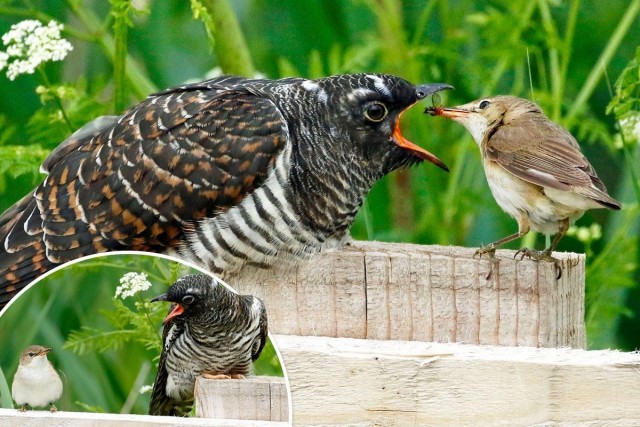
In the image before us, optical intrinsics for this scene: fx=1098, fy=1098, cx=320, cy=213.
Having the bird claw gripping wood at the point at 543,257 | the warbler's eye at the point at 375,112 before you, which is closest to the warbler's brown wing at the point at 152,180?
the warbler's eye at the point at 375,112

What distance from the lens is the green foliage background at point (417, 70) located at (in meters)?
3.05

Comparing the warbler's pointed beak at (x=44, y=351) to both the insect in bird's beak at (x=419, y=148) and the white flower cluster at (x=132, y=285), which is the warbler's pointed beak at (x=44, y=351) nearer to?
the white flower cluster at (x=132, y=285)

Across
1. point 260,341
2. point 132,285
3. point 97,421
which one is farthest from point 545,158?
point 97,421

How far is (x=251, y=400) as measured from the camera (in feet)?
5.66

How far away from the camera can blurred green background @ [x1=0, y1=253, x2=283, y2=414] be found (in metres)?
A: 1.81

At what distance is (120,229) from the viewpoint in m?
2.33

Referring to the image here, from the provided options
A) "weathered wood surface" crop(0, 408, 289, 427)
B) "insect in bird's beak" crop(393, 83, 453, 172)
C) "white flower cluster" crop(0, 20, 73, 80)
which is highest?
"white flower cluster" crop(0, 20, 73, 80)

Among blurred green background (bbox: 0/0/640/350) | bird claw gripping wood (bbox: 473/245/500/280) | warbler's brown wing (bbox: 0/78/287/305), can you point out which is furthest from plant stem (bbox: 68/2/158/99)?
bird claw gripping wood (bbox: 473/245/500/280)

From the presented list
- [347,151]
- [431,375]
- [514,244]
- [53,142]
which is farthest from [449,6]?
[431,375]

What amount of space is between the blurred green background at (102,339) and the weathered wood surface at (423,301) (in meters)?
0.12

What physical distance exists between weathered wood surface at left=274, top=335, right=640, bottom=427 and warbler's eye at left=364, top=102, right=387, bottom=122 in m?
0.62

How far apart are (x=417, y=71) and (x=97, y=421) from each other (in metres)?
2.11

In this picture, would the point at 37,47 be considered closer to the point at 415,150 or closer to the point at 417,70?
the point at 415,150

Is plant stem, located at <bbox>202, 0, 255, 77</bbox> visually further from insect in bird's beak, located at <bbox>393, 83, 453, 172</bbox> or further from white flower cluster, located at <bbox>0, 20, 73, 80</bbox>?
insect in bird's beak, located at <bbox>393, 83, 453, 172</bbox>
